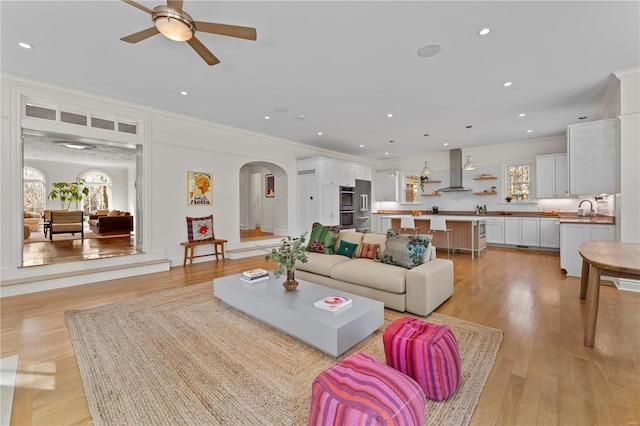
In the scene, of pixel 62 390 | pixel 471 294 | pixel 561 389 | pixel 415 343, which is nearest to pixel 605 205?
pixel 471 294

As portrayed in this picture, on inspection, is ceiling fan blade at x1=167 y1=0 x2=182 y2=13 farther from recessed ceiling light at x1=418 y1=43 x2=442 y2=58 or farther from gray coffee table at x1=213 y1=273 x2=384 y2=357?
gray coffee table at x1=213 y1=273 x2=384 y2=357

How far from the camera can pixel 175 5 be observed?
2133mm

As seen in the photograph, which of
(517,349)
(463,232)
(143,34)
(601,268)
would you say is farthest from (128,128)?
(463,232)

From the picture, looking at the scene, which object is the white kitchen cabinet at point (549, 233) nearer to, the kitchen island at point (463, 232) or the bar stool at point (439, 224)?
the kitchen island at point (463, 232)

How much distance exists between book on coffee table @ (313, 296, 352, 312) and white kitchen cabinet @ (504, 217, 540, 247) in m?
6.74

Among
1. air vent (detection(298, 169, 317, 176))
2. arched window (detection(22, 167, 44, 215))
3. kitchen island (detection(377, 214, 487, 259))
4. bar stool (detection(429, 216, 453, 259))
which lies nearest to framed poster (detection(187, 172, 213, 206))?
air vent (detection(298, 169, 317, 176))

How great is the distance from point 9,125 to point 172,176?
2.20 meters

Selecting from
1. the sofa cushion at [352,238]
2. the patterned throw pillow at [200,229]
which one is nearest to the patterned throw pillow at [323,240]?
the sofa cushion at [352,238]

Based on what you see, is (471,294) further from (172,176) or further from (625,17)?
(172,176)

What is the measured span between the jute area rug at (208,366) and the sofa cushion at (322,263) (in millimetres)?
965

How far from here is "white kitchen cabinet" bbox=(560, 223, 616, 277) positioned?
14.2ft

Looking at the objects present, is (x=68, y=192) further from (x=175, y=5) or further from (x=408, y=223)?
(x=408, y=223)

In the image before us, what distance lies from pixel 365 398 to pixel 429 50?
3.42m

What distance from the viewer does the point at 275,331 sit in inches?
104
